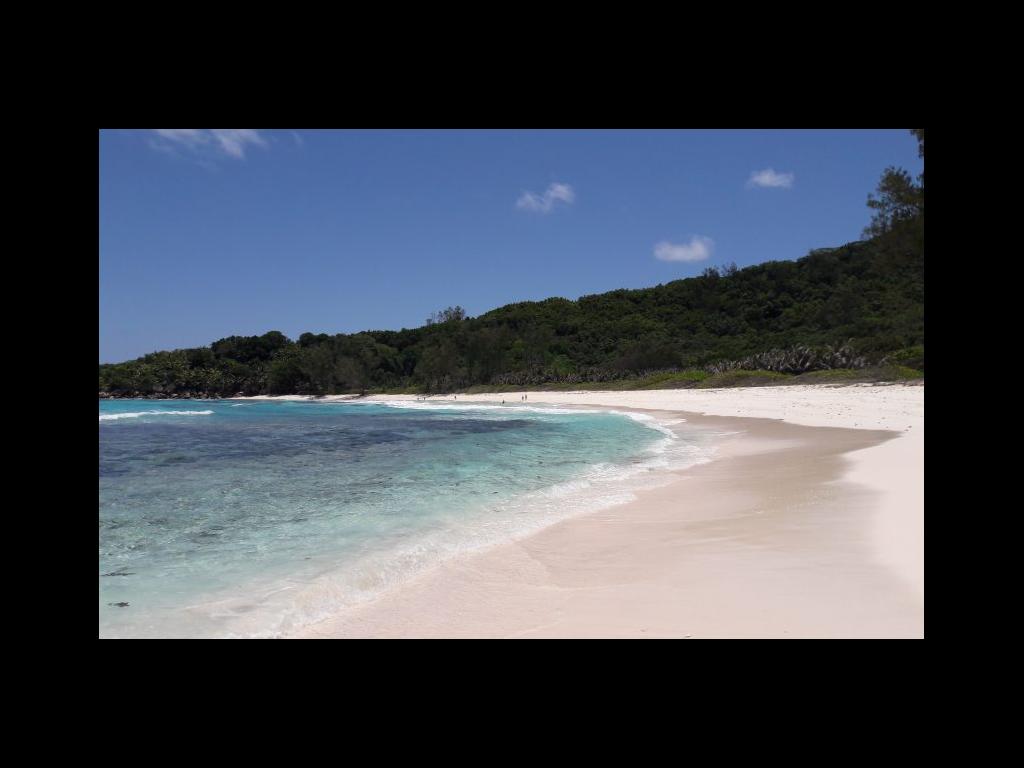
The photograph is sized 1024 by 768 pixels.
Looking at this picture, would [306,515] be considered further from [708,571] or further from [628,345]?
[628,345]

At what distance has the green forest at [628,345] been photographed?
35.9 m

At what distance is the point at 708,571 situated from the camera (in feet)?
11.8

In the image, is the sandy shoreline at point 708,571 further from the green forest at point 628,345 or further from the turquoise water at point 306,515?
the green forest at point 628,345

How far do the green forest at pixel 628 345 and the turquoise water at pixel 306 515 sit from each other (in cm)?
2107

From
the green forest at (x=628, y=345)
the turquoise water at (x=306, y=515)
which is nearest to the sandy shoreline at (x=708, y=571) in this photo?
the turquoise water at (x=306, y=515)

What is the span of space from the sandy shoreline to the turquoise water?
0.50 meters
